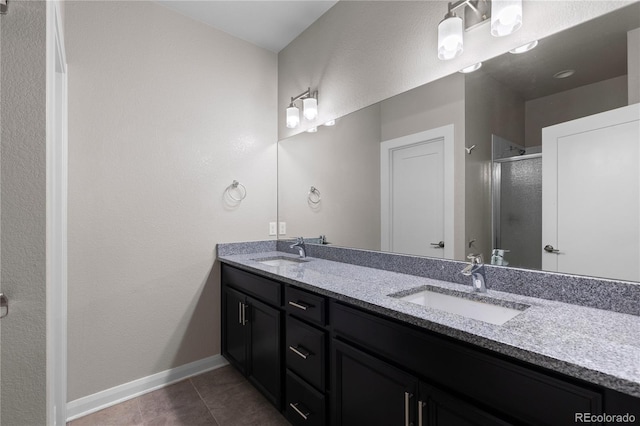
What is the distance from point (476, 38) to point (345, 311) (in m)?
1.39

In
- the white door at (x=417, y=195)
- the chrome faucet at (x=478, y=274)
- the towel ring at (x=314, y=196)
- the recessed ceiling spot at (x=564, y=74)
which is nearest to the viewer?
Result: the recessed ceiling spot at (x=564, y=74)

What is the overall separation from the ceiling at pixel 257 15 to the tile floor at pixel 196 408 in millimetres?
2691

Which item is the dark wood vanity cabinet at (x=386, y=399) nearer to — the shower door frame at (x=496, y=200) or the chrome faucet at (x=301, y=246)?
the shower door frame at (x=496, y=200)

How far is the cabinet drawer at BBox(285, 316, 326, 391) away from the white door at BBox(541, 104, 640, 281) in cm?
102

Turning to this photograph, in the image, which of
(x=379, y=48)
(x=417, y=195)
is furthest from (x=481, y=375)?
(x=379, y=48)

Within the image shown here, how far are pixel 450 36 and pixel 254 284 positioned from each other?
5.60 ft

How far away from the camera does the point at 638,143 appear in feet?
3.35

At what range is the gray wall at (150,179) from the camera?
1.88 m

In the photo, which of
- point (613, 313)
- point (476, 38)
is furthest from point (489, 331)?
point (476, 38)

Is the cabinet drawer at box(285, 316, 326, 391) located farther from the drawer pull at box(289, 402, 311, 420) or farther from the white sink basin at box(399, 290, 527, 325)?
the white sink basin at box(399, 290, 527, 325)

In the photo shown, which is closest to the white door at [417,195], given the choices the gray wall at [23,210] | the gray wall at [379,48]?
the gray wall at [379,48]

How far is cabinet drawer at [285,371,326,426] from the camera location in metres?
1.41

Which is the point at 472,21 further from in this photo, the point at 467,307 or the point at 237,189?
the point at 237,189

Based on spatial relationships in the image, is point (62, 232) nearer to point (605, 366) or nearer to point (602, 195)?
point (605, 366)
